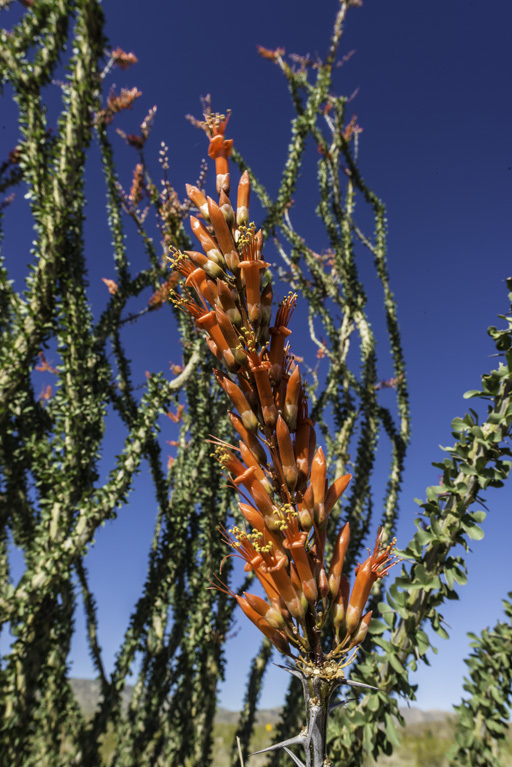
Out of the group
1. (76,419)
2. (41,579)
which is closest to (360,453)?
(76,419)

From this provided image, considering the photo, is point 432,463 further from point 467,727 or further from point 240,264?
point 467,727

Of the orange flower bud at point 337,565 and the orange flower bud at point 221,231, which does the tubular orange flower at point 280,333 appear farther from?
the orange flower bud at point 337,565

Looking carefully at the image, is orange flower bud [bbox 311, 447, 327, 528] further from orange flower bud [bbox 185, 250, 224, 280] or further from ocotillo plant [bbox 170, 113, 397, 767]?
orange flower bud [bbox 185, 250, 224, 280]

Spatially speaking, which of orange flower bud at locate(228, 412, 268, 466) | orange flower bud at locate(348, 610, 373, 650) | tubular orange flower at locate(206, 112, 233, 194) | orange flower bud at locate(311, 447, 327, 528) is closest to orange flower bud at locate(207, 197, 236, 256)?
tubular orange flower at locate(206, 112, 233, 194)

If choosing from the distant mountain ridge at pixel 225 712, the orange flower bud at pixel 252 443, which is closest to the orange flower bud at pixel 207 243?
the orange flower bud at pixel 252 443

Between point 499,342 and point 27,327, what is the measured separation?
407cm

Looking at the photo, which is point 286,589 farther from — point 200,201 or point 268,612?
point 200,201

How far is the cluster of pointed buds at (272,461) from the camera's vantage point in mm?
1168

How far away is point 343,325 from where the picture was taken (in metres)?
7.58

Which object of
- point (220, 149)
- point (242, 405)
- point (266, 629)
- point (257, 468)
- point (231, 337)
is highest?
point (220, 149)

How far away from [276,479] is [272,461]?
60 millimetres

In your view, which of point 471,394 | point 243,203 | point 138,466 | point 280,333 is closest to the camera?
point 280,333

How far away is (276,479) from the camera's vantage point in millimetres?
1287

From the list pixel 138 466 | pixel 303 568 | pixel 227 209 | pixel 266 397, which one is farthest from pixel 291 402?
pixel 138 466
